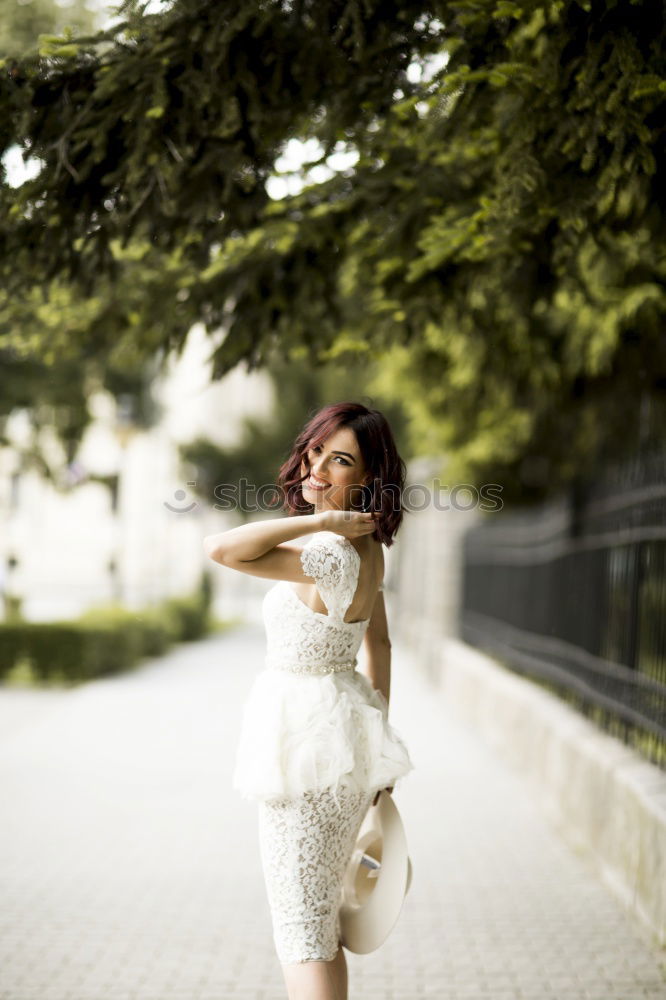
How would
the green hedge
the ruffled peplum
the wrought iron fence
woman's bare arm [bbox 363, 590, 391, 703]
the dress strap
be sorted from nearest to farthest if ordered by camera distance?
the dress strap < the ruffled peplum < woman's bare arm [bbox 363, 590, 391, 703] < the wrought iron fence < the green hedge

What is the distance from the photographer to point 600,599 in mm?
7348

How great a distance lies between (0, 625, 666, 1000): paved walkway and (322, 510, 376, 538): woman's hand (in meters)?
2.09

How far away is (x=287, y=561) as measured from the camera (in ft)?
9.68

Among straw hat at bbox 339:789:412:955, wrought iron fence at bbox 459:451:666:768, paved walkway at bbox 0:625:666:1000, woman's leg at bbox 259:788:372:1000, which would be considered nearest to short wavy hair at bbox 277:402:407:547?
woman's leg at bbox 259:788:372:1000

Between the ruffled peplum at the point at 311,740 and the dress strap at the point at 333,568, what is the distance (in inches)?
9.7

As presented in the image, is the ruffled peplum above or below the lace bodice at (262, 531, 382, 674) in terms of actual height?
below

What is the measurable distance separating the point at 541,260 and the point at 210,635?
2289cm

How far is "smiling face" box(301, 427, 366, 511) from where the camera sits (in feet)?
10.3

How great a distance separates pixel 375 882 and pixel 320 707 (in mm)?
665

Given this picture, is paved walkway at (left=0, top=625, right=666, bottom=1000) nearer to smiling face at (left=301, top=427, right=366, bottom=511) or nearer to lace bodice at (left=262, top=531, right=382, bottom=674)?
lace bodice at (left=262, top=531, right=382, bottom=674)

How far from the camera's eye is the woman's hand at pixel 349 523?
288cm

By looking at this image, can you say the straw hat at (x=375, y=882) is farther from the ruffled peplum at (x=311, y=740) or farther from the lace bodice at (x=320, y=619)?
the lace bodice at (x=320, y=619)

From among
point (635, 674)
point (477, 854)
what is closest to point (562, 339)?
point (635, 674)

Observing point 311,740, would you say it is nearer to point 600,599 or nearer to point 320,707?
A: point 320,707
